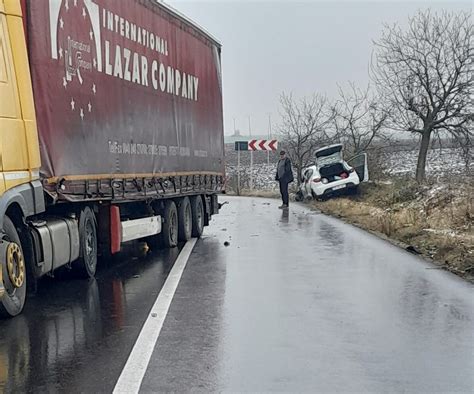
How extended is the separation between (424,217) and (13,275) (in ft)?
39.3

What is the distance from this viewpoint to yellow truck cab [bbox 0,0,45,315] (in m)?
7.96

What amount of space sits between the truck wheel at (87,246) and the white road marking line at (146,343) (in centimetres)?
112

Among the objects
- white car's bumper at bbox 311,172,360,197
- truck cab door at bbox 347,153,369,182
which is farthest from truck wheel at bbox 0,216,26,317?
truck cab door at bbox 347,153,369,182

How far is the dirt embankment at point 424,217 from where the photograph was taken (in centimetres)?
1295

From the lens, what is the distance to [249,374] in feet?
19.9

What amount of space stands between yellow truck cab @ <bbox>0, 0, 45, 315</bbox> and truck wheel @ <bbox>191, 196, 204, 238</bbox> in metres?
8.57

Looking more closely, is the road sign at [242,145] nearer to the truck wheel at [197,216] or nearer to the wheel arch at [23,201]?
the truck wheel at [197,216]

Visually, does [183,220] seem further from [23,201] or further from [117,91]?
[23,201]

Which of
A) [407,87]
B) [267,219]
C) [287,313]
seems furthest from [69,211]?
[407,87]

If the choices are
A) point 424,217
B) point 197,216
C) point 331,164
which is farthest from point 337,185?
point 197,216

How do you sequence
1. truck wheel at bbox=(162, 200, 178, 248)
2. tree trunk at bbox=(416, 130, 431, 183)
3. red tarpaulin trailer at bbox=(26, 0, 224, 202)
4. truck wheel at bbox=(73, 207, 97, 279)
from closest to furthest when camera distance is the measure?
1. red tarpaulin trailer at bbox=(26, 0, 224, 202)
2. truck wheel at bbox=(73, 207, 97, 279)
3. truck wheel at bbox=(162, 200, 178, 248)
4. tree trunk at bbox=(416, 130, 431, 183)

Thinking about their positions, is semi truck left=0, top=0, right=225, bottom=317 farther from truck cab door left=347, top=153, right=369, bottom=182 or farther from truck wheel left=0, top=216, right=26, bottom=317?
truck cab door left=347, top=153, right=369, bottom=182

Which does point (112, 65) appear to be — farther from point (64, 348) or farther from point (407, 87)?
point (407, 87)

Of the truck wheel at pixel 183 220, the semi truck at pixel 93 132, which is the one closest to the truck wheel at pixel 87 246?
the semi truck at pixel 93 132
